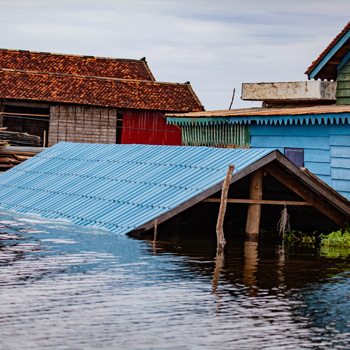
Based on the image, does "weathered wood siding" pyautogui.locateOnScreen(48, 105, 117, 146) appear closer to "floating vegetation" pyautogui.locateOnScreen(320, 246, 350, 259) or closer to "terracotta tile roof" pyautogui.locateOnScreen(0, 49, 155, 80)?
"terracotta tile roof" pyautogui.locateOnScreen(0, 49, 155, 80)

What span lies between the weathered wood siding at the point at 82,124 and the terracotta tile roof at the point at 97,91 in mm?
587

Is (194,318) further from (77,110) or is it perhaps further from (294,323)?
(77,110)

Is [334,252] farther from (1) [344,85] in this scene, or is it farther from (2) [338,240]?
(1) [344,85]

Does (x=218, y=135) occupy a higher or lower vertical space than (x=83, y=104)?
lower

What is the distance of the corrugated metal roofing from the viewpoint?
71.8 feet

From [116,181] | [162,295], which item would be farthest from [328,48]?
[162,295]

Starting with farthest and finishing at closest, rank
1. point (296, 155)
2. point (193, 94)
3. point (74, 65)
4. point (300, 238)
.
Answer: point (74, 65), point (193, 94), point (296, 155), point (300, 238)

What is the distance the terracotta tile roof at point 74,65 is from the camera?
46812 millimetres

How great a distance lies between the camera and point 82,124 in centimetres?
4247

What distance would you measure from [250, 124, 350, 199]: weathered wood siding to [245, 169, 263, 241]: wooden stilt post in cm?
315

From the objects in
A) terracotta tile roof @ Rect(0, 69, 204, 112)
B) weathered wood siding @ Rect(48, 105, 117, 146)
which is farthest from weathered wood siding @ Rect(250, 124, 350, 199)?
terracotta tile roof @ Rect(0, 69, 204, 112)

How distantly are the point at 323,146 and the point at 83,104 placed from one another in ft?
70.5

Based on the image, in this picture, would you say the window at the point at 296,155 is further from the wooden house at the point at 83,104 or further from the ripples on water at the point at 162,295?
the wooden house at the point at 83,104

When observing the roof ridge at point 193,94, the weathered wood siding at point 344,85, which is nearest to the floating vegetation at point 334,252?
the weathered wood siding at point 344,85
